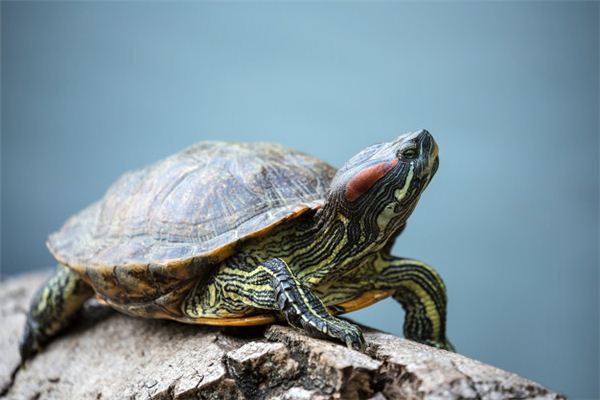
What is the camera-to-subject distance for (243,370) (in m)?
2.37

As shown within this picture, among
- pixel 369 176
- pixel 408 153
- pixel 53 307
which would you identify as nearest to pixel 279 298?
pixel 369 176

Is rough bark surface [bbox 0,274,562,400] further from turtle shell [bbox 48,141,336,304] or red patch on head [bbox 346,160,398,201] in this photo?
red patch on head [bbox 346,160,398,201]

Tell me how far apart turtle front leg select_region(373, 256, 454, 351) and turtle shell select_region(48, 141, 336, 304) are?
60 centimetres

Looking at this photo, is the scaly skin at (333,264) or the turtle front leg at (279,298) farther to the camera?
the scaly skin at (333,264)

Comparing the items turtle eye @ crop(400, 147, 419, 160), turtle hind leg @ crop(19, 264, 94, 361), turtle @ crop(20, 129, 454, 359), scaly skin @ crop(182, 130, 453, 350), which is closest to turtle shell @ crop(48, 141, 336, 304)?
turtle @ crop(20, 129, 454, 359)

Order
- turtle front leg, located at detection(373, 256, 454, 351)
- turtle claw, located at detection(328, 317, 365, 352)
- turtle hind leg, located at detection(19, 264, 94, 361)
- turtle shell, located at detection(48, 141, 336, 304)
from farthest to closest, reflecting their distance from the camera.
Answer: turtle hind leg, located at detection(19, 264, 94, 361) → turtle front leg, located at detection(373, 256, 454, 351) → turtle shell, located at detection(48, 141, 336, 304) → turtle claw, located at detection(328, 317, 365, 352)

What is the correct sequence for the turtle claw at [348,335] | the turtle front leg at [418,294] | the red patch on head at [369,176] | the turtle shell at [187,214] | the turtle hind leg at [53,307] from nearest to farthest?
the turtle claw at [348,335] → the red patch on head at [369,176] → the turtle shell at [187,214] → the turtle front leg at [418,294] → the turtle hind leg at [53,307]

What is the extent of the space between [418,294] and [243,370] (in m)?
1.24

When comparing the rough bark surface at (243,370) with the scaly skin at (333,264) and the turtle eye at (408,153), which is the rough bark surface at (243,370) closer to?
the scaly skin at (333,264)

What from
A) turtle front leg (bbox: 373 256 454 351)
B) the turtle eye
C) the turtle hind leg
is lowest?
the turtle hind leg

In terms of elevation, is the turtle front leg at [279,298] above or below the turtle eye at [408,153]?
below

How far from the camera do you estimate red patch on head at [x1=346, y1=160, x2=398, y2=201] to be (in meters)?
2.50

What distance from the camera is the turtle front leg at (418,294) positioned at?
3.03m

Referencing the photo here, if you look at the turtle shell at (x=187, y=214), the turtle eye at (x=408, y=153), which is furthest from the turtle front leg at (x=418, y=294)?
the turtle eye at (x=408, y=153)
